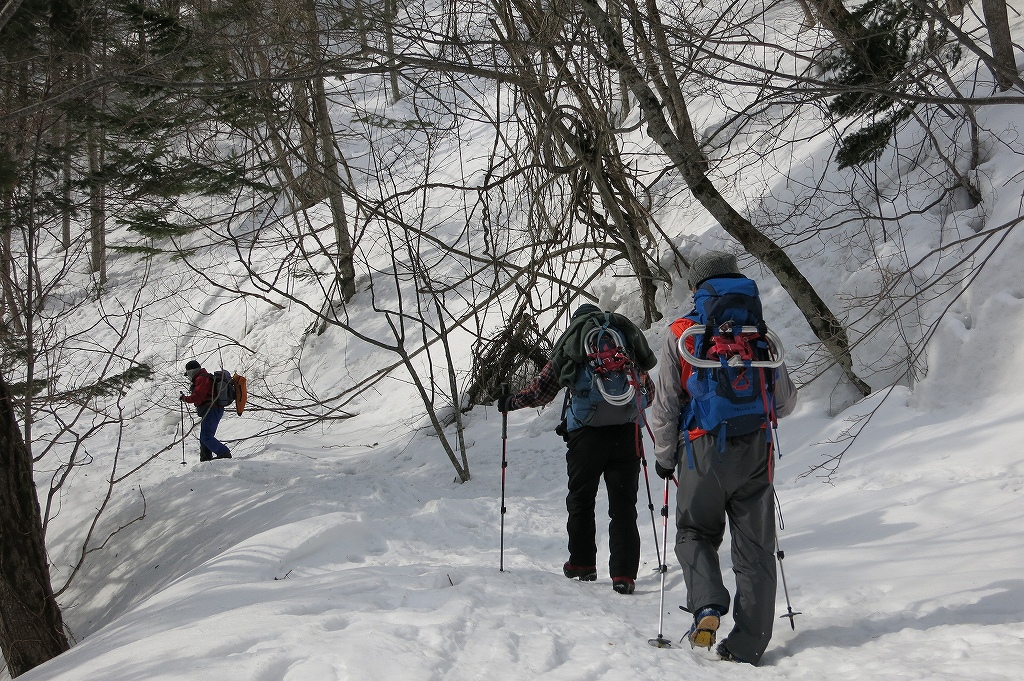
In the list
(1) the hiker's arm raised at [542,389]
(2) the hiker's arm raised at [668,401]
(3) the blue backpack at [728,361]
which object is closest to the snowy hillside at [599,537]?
(2) the hiker's arm raised at [668,401]

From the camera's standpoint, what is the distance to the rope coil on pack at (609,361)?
5000 mm

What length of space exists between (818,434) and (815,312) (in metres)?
1.35

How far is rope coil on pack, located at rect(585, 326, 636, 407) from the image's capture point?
16.4 ft

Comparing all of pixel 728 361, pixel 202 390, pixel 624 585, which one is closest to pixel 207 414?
pixel 202 390

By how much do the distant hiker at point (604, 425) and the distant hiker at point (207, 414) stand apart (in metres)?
8.27

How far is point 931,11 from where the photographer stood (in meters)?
4.38

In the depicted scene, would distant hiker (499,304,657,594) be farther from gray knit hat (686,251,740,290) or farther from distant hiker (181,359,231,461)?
distant hiker (181,359,231,461)

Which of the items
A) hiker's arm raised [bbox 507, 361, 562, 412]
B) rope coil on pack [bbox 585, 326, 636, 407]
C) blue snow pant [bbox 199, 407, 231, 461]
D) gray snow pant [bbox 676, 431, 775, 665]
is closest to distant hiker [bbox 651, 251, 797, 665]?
gray snow pant [bbox 676, 431, 775, 665]

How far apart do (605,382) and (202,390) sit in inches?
358

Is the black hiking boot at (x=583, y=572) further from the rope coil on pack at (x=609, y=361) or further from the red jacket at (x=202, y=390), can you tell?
the red jacket at (x=202, y=390)

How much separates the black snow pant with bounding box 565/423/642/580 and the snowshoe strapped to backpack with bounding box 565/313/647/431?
10 centimetres

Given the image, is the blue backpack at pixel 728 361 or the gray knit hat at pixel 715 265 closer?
the blue backpack at pixel 728 361

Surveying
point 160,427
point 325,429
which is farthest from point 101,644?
point 160,427

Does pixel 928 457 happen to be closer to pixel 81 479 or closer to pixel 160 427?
pixel 81 479
